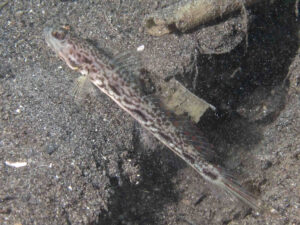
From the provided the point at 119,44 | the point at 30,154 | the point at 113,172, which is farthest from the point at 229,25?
the point at 30,154

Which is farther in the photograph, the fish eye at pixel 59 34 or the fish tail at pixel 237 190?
the fish eye at pixel 59 34

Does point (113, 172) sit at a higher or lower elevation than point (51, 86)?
lower

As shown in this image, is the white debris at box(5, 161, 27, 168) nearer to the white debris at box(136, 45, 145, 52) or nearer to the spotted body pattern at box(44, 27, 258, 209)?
the spotted body pattern at box(44, 27, 258, 209)

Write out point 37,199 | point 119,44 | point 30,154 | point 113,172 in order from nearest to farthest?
point 37,199 < point 30,154 < point 113,172 < point 119,44

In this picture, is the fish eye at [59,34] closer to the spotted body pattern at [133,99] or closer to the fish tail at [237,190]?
the spotted body pattern at [133,99]

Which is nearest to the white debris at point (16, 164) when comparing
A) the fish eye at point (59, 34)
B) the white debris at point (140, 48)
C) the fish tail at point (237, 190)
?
the fish eye at point (59, 34)

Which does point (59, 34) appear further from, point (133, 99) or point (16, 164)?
point (16, 164)

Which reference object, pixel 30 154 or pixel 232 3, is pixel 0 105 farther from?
pixel 232 3

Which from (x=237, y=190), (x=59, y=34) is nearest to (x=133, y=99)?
(x=59, y=34)
